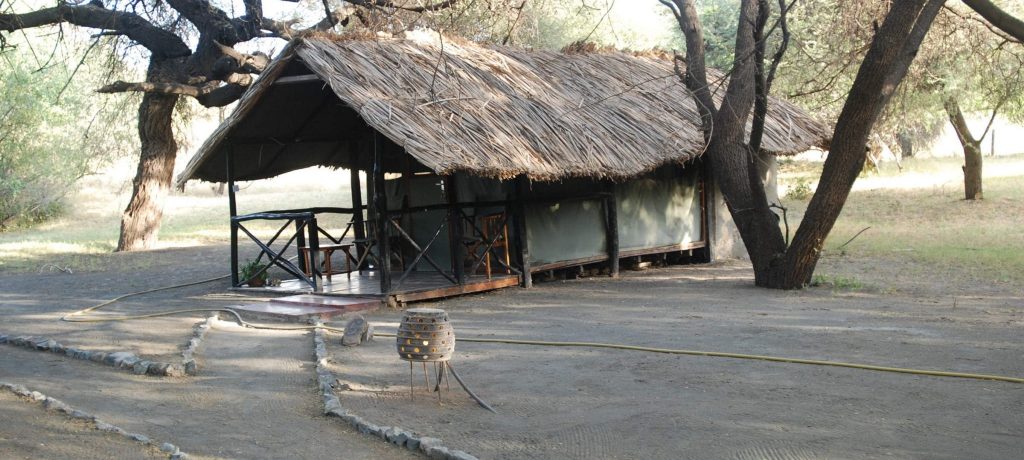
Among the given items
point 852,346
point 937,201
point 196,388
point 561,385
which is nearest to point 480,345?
point 561,385

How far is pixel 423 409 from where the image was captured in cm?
586

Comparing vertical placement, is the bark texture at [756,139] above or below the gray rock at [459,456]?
above

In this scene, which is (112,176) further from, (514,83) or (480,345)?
(480,345)

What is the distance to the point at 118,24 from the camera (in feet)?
55.1

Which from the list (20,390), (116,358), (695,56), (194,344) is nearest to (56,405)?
(20,390)

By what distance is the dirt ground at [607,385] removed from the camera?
502cm

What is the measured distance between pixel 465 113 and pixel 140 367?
5.18 metres

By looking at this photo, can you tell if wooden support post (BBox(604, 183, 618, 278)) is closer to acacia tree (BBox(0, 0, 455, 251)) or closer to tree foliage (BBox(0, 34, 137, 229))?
acacia tree (BBox(0, 0, 455, 251))

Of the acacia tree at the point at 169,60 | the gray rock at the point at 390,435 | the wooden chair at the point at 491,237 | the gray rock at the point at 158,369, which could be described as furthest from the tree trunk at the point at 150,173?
the gray rock at the point at 390,435

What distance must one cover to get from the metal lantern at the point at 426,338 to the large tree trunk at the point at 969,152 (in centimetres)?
1766

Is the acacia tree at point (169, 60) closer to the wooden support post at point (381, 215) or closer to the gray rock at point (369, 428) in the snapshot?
the wooden support post at point (381, 215)

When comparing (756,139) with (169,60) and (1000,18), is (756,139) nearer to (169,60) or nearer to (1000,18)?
(1000,18)

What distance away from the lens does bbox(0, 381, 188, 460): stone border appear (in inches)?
196

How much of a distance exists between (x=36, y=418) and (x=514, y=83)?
26.5ft
